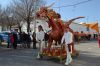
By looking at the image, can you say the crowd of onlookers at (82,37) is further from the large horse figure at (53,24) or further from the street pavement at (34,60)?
the large horse figure at (53,24)

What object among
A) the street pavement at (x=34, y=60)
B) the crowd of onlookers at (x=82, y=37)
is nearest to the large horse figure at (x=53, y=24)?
the street pavement at (x=34, y=60)

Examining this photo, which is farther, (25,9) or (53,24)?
(25,9)

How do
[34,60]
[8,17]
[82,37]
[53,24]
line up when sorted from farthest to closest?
[8,17], [82,37], [53,24], [34,60]

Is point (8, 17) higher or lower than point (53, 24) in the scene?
higher

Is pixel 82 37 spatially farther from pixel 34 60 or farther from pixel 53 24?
pixel 34 60

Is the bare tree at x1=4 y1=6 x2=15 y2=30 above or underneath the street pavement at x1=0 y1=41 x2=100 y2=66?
above

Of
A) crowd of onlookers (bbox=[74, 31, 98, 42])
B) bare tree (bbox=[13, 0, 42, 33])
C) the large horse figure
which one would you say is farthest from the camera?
bare tree (bbox=[13, 0, 42, 33])

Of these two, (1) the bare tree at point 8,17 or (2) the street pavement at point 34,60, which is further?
(1) the bare tree at point 8,17

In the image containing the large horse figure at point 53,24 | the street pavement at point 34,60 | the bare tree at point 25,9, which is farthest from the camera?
the bare tree at point 25,9

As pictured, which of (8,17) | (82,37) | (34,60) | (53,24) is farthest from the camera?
(8,17)

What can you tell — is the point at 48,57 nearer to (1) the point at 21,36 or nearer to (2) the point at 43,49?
(2) the point at 43,49

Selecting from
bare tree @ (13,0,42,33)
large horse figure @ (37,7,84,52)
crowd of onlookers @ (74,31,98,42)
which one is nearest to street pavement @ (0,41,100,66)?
large horse figure @ (37,7,84,52)

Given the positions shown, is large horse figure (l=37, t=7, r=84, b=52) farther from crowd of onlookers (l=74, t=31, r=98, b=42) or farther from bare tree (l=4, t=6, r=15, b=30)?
bare tree (l=4, t=6, r=15, b=30)

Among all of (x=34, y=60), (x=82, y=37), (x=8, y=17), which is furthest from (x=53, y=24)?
(x=8, y=17)
